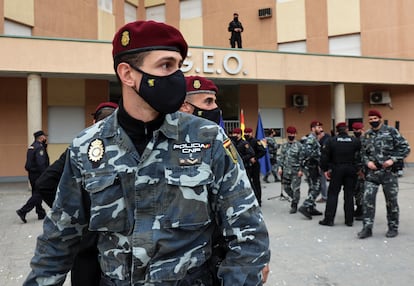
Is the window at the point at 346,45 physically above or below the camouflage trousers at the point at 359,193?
above

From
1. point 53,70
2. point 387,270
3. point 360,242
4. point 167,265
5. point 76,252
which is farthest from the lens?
point 53,70

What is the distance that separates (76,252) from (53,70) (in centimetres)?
1076

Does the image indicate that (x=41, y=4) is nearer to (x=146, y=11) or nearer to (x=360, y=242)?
(x=146, y=11)

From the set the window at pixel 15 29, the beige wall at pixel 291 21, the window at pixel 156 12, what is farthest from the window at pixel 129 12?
the beige wall at pixel 291 21

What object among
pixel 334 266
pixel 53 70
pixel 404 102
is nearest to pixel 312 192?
pixel 334 266

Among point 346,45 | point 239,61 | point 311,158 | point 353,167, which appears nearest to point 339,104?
point 346,45

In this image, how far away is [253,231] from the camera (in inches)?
54.1

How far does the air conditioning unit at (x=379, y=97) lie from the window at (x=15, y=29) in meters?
15.1

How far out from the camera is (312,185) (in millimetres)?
7082

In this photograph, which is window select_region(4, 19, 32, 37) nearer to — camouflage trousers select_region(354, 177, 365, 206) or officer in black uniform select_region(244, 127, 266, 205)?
officer in black uniform select_region(244, 127, 266, 205)

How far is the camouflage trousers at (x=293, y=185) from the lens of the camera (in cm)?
729

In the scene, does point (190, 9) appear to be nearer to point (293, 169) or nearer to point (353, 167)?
point (293, 169)

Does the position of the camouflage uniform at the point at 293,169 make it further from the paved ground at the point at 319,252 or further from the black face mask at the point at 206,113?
the black face mask at the point at 206,113

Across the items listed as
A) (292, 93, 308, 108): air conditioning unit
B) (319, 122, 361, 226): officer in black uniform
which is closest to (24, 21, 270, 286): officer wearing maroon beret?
(319, 122, 361, 226): officer in black uniform
